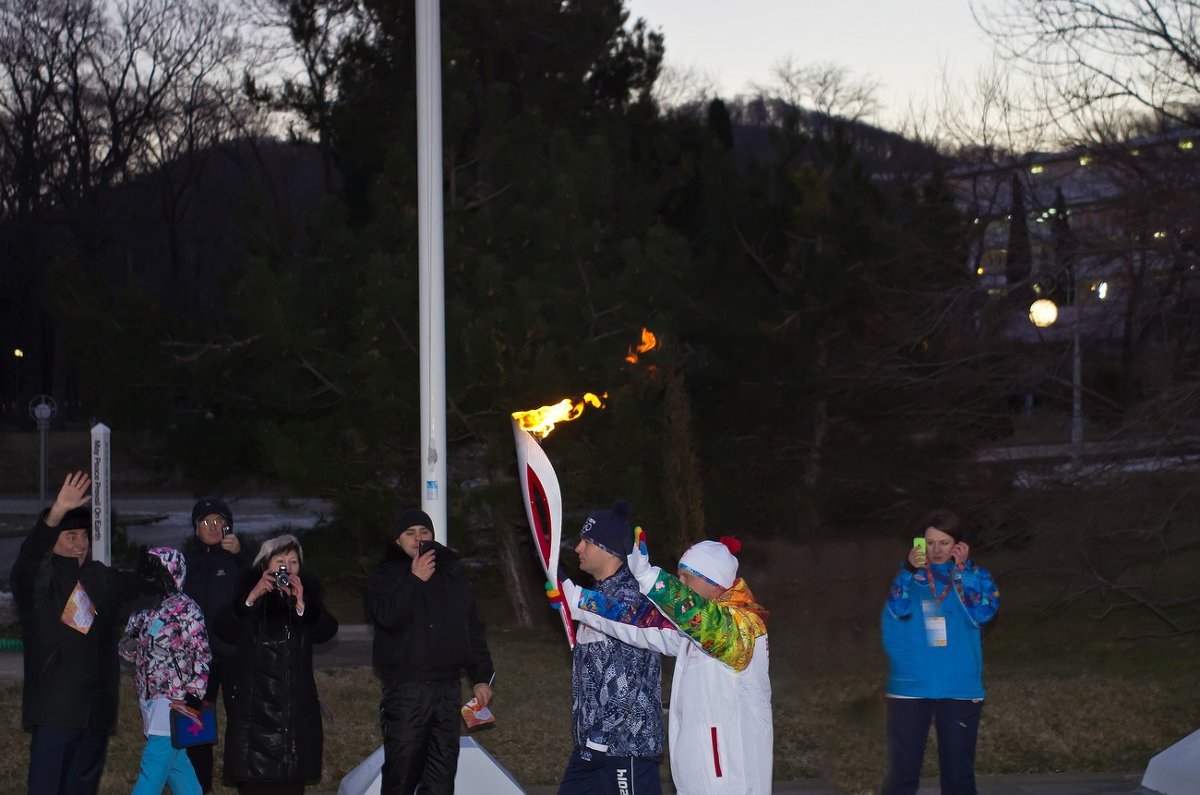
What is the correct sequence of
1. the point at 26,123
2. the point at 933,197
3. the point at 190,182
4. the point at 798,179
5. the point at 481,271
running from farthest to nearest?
the point at 190,182 < the point at 26,123 < the point at 798,179 < the point at 933,197 < the point at 481,271

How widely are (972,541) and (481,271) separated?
293 inches

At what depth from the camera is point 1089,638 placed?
619 inches

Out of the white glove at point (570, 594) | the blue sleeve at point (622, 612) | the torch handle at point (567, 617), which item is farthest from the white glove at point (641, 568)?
the torch handle at point (567, 617)

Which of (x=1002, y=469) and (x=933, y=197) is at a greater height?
(x=933, y=197)

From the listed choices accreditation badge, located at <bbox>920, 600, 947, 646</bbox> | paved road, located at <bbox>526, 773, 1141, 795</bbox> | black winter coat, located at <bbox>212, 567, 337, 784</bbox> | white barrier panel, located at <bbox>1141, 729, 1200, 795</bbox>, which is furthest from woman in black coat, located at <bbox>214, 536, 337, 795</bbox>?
white barrier panel, located at <bbox>1141, 729, 1200, 795</bbox>

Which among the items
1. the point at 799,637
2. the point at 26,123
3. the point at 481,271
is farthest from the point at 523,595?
the point at 26,123

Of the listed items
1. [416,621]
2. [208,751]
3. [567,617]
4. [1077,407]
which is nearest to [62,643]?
[208,751]

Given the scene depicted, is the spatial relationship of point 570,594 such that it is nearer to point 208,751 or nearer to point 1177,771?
point 208,751

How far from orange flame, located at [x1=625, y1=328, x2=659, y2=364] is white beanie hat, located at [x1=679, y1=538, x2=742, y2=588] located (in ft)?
28.2

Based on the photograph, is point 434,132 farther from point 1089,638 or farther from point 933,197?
point 1089,638

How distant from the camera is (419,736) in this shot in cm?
590

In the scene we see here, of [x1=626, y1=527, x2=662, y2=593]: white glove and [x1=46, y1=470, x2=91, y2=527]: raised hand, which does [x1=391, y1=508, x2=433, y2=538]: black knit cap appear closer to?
[x1=46, y1=470, x2=91, y2=527]: raised hand

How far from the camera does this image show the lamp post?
539 inches

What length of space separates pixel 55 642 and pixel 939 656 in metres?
3.92
